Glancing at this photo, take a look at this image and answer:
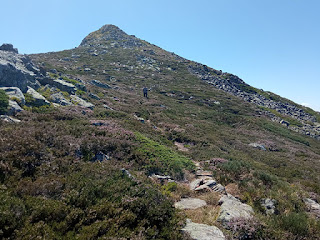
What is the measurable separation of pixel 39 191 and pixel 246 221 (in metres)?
7.54

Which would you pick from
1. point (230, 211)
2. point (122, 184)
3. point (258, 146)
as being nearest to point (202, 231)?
point (230, 211)

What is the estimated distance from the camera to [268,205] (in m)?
9.18

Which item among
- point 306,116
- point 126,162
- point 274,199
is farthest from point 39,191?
point 306,116

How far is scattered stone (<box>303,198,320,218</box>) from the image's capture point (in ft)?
31.2

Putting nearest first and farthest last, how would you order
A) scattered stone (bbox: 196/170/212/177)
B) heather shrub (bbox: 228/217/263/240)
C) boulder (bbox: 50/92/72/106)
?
heather shrub (bbox: 228/217/263/240) → scattered stone (bbox: 196/170/212/177) → boulder (bbox: 50/92/72/106)

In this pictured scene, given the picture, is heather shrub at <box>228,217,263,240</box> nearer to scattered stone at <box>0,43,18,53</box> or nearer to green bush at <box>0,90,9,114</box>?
green bush at <box>0,90,9,114</box>

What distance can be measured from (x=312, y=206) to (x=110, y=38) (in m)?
123

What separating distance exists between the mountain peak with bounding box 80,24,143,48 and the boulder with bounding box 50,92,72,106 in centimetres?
8578

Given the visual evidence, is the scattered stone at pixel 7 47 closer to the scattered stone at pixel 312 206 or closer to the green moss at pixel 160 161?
the green moss at pixel 160 161

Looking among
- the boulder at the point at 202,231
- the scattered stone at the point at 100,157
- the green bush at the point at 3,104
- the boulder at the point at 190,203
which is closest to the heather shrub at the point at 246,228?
the boulder at the point at 202,231

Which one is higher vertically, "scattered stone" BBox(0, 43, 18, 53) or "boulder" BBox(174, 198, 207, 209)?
"scattered stone" BBox(0, 43, 18, 53)

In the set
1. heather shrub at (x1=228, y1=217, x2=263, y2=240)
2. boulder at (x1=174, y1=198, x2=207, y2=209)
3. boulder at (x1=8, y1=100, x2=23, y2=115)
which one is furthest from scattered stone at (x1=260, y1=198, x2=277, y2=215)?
boulder at (x1=8, y1=100, x2=23, y2=115)

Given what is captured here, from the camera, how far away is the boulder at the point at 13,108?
1524 centimetres

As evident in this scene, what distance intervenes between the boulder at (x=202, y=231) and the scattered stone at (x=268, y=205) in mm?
3939
